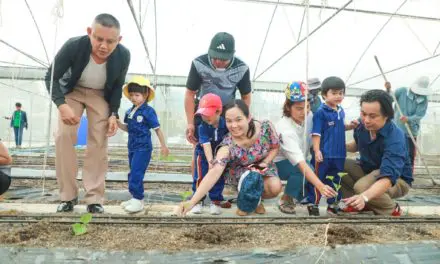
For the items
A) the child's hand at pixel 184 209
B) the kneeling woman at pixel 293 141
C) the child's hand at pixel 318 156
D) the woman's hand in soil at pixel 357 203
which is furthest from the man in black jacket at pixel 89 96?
the woman's hand in soil at pixel 357 203

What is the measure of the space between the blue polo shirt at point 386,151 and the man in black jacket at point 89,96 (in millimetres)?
1690

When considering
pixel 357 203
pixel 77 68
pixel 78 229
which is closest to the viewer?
pixel 78 229

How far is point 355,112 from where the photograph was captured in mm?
18000

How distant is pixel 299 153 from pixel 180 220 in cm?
87

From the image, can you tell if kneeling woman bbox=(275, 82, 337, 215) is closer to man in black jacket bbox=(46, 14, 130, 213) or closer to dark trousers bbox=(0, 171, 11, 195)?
man in black jacket bbox=(46, 14, 130, 213)

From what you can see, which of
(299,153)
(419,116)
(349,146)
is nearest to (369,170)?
(349,146)

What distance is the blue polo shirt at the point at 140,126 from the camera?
2.52 meters

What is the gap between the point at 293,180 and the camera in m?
2.53

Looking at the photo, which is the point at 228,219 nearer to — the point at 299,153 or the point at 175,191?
the point at 299,153

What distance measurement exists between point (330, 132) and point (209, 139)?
823 millimetres

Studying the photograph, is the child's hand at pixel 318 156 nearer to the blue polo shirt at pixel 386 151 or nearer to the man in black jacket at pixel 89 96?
the blue polo shirt at pixel 386 151

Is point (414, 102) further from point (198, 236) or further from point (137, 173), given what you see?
point (198, 236)

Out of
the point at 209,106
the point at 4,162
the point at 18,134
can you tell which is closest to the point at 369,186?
the point at 209,106

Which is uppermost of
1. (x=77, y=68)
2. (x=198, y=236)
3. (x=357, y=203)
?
(x=77, y=68)
